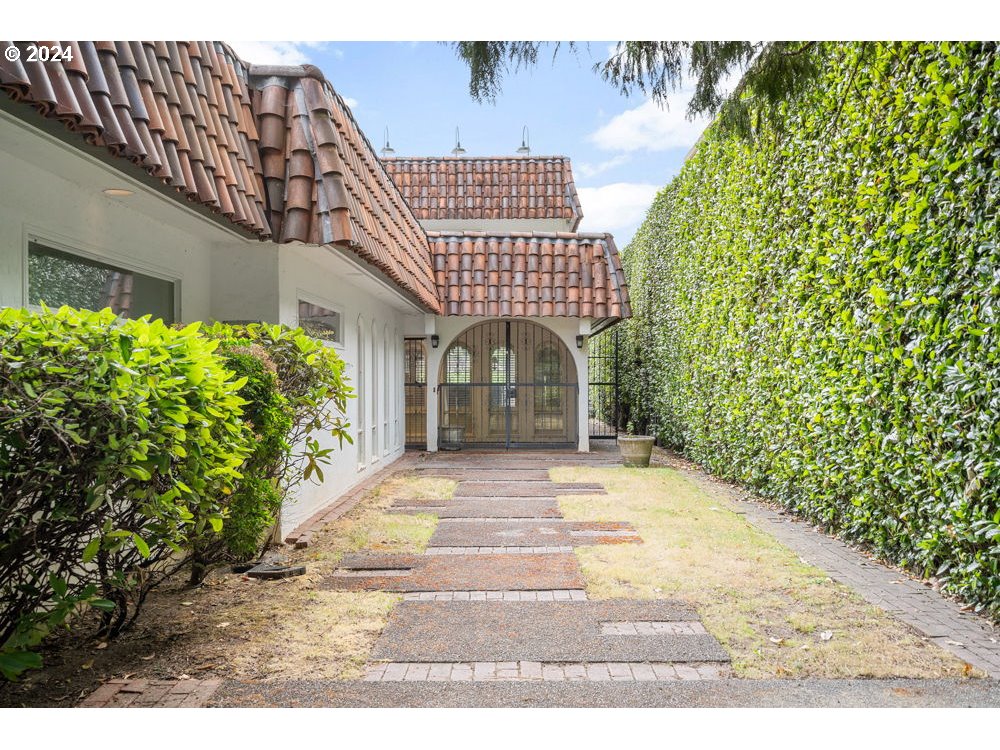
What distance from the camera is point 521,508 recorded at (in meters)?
8.72

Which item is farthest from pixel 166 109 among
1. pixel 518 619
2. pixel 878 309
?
pixel 878 309

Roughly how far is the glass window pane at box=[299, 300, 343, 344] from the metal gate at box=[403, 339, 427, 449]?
7277 millimetres

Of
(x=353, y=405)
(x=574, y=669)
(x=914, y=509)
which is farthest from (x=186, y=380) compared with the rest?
(x=353, y=405)

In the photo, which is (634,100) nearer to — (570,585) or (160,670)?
(570,585)

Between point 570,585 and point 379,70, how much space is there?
3.94 metres

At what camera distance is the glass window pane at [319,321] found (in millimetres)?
7812

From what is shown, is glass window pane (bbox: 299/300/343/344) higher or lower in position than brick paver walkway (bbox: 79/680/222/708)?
higher

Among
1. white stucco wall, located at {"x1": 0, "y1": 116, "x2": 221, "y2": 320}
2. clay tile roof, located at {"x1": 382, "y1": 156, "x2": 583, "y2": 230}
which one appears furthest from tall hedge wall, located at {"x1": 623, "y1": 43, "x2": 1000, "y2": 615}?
clay tile roof, located at {"x1": 382, "y1": 156, "x2": 583, "y2": 230}

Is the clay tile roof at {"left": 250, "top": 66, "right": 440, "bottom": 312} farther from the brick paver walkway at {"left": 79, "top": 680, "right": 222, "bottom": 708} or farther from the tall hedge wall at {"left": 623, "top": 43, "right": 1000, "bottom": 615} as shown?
the tall hedge wall at {"left": 623, "top": 43, "right": 1000, "bottom": 615}

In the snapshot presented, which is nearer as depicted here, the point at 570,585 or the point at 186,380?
the point at 186,380

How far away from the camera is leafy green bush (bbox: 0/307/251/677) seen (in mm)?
3035

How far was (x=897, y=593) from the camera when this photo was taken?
514cm

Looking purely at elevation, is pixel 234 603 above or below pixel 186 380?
below

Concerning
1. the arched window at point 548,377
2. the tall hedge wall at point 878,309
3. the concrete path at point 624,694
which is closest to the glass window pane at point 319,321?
the concrete path at point 624,694
